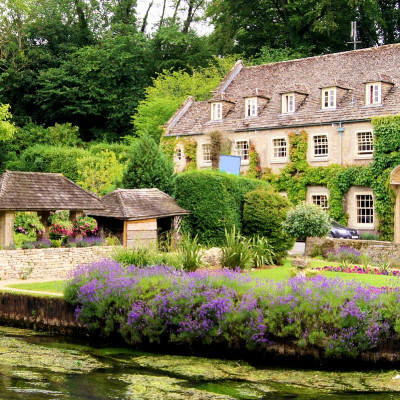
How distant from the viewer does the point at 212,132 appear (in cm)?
3728

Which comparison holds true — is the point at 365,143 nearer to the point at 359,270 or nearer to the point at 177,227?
the point at 177,227

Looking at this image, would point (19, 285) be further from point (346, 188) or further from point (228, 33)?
point (228, 33)

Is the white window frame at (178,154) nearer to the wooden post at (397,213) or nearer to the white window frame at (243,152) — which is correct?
the white window frame at (243,152)

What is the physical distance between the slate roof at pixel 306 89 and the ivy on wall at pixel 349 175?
3.49 feet

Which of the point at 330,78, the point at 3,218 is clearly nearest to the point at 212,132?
the point at 330,78

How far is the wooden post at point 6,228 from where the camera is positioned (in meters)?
20.4

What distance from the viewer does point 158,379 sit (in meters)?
11.0

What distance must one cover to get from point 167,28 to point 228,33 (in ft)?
20.4

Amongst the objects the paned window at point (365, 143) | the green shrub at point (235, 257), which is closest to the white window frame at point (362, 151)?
the paned window at point (365, 143)

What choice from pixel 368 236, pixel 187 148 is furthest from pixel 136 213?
pixel 187 148

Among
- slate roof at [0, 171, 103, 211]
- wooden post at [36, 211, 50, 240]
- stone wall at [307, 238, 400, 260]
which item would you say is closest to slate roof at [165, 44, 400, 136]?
stone wall at [307, 238, 400, 260]

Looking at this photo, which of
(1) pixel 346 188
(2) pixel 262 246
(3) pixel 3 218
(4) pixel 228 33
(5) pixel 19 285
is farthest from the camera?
(4) pixel 228 33

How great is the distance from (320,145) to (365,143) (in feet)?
8.31

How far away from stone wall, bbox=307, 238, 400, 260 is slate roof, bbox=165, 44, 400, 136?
29.0ft
